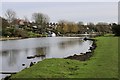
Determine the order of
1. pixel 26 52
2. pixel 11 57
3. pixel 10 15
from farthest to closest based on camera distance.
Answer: pixel 10 15
pixel 26 52
pixel 11 57

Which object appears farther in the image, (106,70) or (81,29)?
(81,29)

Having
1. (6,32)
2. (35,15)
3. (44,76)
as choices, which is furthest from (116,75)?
(35,15)

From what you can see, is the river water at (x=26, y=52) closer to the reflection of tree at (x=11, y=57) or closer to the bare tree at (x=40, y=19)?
the reflection of tree at (x=11, y=57)

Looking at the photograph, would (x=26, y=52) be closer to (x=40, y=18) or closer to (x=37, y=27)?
(x=37, y=27)

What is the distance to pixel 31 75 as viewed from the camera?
1580 centimetres

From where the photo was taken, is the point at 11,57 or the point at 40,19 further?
the point at 40,19

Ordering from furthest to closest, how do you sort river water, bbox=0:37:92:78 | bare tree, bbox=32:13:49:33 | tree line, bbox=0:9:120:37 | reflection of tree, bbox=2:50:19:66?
1. bare tree, bbox=32:13:49:33
2. tree line, bbox=0:9:120:37
3. reflection of tree, bbox=2:50:19:66
4. river water, bbox=0:37:92:78

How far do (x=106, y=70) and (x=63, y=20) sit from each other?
145 m

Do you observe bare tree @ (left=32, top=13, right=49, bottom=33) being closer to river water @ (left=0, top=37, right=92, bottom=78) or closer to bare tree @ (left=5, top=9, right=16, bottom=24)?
bare tree @ (left=5, top=9, right=16, bottom=24)

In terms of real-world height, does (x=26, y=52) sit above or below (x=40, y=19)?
below

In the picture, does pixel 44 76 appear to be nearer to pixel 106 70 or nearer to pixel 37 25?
pixel 106 70

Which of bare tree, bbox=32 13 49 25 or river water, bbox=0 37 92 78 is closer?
river water, bbox=0 37 92 78

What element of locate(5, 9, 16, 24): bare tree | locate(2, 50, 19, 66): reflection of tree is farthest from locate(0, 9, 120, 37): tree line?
locate(2, 50, 19, 66): reflection of tree

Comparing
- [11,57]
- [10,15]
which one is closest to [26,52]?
[11,57]
